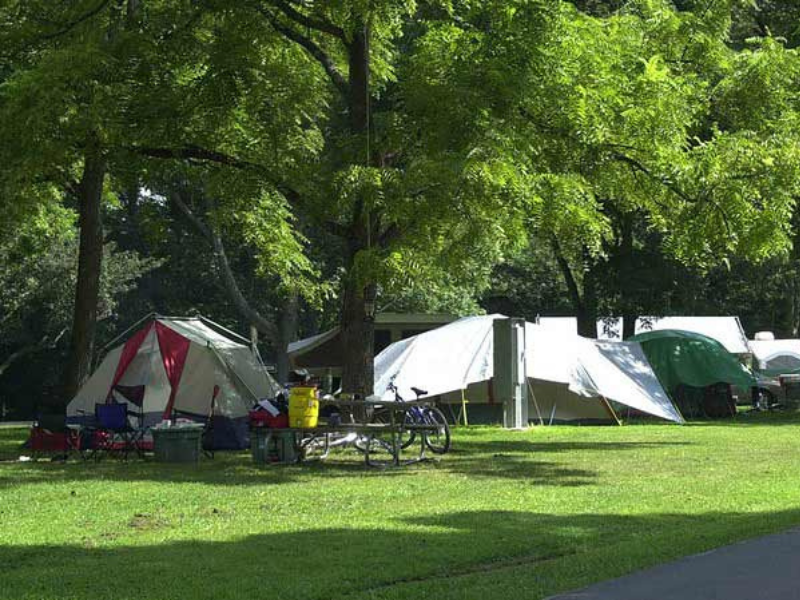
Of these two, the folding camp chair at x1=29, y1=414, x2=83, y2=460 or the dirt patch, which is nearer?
the dirt patch

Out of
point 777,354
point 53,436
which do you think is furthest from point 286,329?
point 53,436

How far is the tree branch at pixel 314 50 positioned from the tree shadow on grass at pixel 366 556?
30.7 ft

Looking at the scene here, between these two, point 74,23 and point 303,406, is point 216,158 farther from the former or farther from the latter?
point 303,406

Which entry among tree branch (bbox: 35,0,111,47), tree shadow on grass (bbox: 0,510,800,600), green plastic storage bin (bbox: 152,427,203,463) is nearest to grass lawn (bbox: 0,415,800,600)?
tree shadow on grass (bbox: 0,510,800,600)

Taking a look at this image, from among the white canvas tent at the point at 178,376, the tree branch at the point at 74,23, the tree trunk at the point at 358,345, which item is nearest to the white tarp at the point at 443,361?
the white canvas tent at the point at 178,376

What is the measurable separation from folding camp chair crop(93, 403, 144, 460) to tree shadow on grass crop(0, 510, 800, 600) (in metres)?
5.97

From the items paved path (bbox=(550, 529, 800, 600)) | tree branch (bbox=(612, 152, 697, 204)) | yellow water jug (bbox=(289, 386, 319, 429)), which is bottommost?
paved path (bbox=(550, 529, 800, 600))

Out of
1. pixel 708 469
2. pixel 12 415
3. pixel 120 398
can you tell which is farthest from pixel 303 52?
pixel 12 415

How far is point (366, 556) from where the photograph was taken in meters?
7.95

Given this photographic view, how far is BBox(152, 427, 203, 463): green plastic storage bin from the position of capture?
1570 centimetres

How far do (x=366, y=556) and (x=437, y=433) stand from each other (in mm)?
9123

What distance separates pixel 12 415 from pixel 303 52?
2546cm

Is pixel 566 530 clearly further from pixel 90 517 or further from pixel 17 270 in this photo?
Result: pixel 17 270

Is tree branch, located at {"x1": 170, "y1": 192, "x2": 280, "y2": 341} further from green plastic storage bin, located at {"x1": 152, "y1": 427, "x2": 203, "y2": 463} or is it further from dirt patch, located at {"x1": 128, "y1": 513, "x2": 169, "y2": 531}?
dirt patch, located at {"x1": 128, "y1": 513, "x2": 169, "y2": 531}
